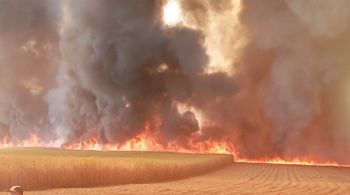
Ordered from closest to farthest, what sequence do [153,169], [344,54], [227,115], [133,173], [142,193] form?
[142,193], [133,173], [153,169], [344,54], [227,115]

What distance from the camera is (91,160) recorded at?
2759cm

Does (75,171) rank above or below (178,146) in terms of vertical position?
below

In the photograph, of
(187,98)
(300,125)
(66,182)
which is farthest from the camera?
(187,98)

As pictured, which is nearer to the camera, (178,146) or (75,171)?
(75,171)

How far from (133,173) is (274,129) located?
3798 centimetres

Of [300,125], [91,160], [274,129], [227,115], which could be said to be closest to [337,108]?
[300,125]

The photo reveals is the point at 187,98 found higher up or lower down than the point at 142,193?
higher up

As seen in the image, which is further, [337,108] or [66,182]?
[337,108]

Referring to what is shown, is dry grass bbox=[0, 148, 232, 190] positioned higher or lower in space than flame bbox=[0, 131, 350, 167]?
lower

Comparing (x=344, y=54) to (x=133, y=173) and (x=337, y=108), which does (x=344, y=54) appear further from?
(x=133, y=173)

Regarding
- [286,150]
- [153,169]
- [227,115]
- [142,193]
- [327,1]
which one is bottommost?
[142,193]

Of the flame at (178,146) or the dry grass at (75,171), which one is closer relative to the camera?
the dry grass at (75,171)

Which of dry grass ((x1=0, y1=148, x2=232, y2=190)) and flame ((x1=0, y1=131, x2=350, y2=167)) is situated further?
flame ((x1=0, y1=131, x2=350, y2=167))

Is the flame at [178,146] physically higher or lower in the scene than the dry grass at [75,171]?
higher
